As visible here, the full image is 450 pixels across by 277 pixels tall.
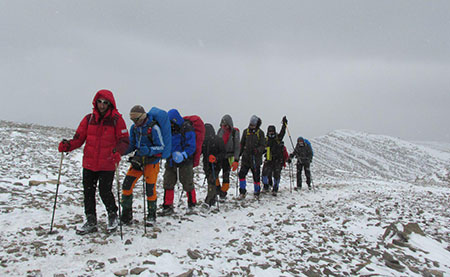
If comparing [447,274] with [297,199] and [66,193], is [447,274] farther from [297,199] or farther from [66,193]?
[66,193]

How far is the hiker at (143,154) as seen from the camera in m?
5.89

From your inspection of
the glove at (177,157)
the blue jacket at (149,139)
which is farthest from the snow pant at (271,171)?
the blue jacket at (149,139)

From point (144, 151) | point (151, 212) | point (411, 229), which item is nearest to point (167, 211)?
point (151, 212)

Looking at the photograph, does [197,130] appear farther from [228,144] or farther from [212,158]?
[228,144]

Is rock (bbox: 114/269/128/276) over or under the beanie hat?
under

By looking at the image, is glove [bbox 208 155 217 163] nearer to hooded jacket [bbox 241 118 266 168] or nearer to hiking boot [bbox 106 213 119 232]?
A: hooded jacket [bbox 241 118 266 168]

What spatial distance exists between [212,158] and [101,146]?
3557 mm

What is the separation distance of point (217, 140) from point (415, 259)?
5.75 m

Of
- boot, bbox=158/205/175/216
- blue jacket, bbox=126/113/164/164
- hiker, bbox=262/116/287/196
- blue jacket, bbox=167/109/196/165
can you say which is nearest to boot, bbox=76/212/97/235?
blue jacket, bbox=126/113/164/164

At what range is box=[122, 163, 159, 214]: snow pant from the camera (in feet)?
19.5

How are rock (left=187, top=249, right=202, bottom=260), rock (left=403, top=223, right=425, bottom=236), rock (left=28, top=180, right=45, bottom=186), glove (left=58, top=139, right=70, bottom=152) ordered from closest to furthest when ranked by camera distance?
rock (left=187, top=249, right=202, bottom=260), glove (left=58, top=139, right=70, bottom=152), rock (left=403, top=223, right=425, bottom=236), rock (left=28, top=180, right=45, bottom=186)

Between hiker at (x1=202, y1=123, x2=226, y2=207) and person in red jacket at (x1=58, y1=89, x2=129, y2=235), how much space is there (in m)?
3.25

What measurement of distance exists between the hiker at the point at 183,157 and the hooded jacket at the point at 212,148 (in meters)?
1.27

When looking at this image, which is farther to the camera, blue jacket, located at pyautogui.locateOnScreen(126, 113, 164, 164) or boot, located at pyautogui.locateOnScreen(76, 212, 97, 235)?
blue jacket, located at pyautogui.locateOnScreen(126, 113, 164, 164)
